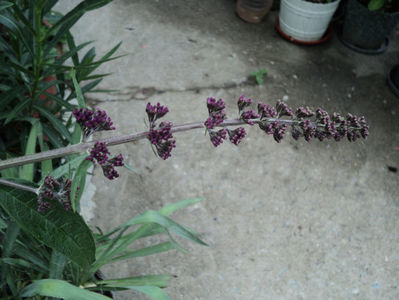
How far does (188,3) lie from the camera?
3568 mm

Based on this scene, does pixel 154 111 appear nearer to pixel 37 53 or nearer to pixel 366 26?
pixel 37 53

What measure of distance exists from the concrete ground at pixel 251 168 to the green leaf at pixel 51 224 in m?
1.05

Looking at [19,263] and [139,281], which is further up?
[19,263]

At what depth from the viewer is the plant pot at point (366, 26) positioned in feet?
10.4

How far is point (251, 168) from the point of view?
2.54 meters

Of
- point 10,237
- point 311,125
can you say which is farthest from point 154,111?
point 10,237

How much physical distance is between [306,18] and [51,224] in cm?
273

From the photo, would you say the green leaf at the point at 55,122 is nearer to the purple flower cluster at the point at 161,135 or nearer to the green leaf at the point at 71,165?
the green leaf at the point at 71,165

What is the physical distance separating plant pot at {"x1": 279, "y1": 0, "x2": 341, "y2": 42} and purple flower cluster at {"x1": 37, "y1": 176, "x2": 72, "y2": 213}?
2700mm

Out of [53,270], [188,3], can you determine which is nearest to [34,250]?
[53,270]

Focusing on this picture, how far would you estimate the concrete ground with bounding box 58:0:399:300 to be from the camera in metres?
2.15

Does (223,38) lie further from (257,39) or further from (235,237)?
(235,237)

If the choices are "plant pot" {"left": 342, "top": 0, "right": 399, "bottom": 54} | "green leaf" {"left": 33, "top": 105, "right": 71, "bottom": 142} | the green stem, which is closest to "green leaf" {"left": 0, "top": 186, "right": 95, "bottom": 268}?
the green stem

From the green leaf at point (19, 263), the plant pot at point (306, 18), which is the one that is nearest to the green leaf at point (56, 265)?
the green leaf at point (19, 263)
